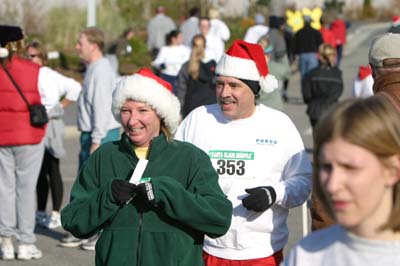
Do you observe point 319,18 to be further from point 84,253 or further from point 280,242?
point 280,242

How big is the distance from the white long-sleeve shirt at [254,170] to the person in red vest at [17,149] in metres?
3.57

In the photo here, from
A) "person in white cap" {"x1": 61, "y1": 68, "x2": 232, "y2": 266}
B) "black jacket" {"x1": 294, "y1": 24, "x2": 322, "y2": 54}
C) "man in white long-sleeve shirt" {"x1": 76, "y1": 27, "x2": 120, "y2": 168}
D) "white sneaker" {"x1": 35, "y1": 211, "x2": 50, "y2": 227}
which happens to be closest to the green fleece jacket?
"person in white cap" {"x1": 61, "y1": 68, "x2": 232, "y2": 266}

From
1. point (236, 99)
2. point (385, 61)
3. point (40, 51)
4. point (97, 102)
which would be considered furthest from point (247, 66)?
point (40, 51)

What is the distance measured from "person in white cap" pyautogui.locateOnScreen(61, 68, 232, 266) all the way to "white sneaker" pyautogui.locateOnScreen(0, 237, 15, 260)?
4888 millimetres

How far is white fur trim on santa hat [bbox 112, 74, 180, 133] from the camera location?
18.2 feet

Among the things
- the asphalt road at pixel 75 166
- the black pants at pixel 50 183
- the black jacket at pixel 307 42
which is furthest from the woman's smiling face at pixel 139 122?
the black jacket at pixel 307 42

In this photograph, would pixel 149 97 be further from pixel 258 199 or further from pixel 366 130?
pixel 366 130

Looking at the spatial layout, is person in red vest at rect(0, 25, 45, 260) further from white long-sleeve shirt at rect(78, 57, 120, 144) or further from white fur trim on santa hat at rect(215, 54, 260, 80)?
white fur trim on santa hat at rect(215, 54, 260, 80)

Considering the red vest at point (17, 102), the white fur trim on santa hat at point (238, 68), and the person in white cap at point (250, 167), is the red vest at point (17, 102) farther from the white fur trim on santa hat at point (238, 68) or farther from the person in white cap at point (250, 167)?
the person in white cap at point (250, 167)

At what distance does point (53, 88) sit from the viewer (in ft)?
34.9

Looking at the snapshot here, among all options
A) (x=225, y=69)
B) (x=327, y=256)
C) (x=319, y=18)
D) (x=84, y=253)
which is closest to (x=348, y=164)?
(x=327, y=256)

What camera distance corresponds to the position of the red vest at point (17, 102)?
9.68 meters

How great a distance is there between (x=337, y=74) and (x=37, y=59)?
5.19 metres

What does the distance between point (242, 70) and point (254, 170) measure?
2.19 ft
